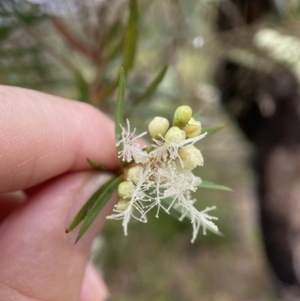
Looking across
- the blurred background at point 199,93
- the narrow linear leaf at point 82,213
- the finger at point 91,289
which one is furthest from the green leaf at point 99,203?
the finger at point 91,289

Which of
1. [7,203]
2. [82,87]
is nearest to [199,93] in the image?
[82,87]

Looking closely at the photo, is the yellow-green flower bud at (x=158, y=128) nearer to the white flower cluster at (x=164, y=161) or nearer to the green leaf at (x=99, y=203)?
the white flower cluster at (x=164, y=161)

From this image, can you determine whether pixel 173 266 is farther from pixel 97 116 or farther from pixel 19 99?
pixel 19 99

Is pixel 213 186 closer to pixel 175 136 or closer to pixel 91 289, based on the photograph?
pixel 175 136

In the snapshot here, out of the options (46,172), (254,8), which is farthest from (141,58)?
(46,172)

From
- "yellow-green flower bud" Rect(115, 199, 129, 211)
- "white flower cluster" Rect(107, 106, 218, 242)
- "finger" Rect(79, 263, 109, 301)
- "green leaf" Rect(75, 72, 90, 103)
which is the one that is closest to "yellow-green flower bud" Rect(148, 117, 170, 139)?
"white flower cluster" Rect(107, 106, 218, 242)

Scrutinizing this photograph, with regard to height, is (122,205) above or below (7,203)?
above

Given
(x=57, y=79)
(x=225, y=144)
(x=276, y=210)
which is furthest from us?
(x=225, y=144)
